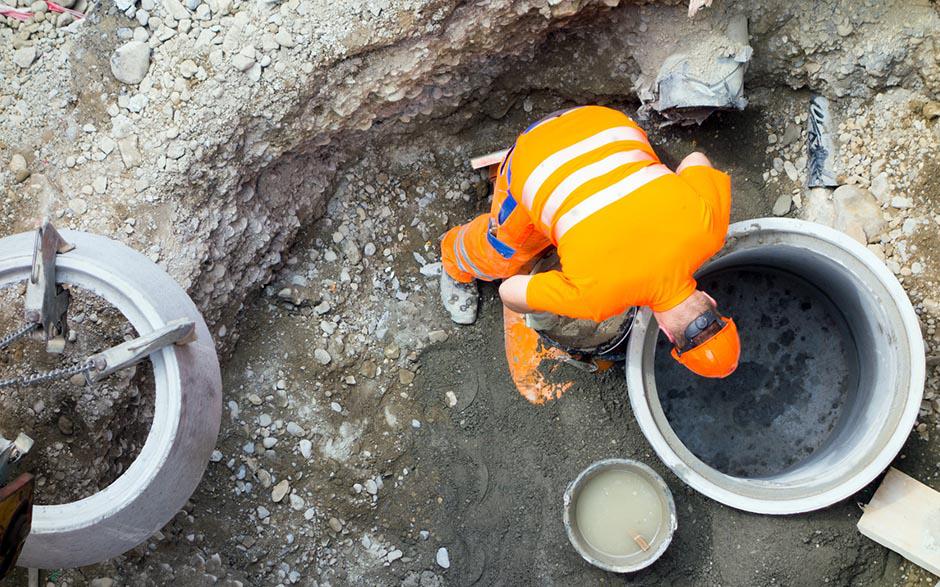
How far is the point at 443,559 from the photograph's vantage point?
3.38 meters

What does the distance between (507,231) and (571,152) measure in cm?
53

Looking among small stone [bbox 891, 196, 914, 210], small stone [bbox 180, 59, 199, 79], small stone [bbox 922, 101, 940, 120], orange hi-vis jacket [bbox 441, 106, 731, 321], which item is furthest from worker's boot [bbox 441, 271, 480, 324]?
small stone [bbox 922, 101, 940, 120]

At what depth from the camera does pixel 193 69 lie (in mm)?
2842

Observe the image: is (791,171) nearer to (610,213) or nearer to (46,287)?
(610,213)

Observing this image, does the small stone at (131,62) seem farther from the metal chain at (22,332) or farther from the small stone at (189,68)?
the metal chain at (22,332)

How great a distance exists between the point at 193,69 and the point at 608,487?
2314mm

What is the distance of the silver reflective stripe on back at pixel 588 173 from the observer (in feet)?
7.97

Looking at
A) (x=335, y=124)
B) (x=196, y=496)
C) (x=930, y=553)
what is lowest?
(x=930, y=553)

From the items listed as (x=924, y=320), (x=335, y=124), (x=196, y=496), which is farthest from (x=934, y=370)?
(x=196, y=496)

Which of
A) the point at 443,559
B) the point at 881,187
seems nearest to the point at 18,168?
the point at 443,559

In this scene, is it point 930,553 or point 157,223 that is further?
point 930,553

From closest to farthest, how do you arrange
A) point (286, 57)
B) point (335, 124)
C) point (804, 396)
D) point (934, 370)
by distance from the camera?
point (286, 57) < point (335, 124) < point (934, 370) < point (804, 396)

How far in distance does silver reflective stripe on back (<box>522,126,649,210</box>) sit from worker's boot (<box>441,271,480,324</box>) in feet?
3.25

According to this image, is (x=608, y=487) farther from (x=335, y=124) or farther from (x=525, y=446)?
(x=335, y=124)
